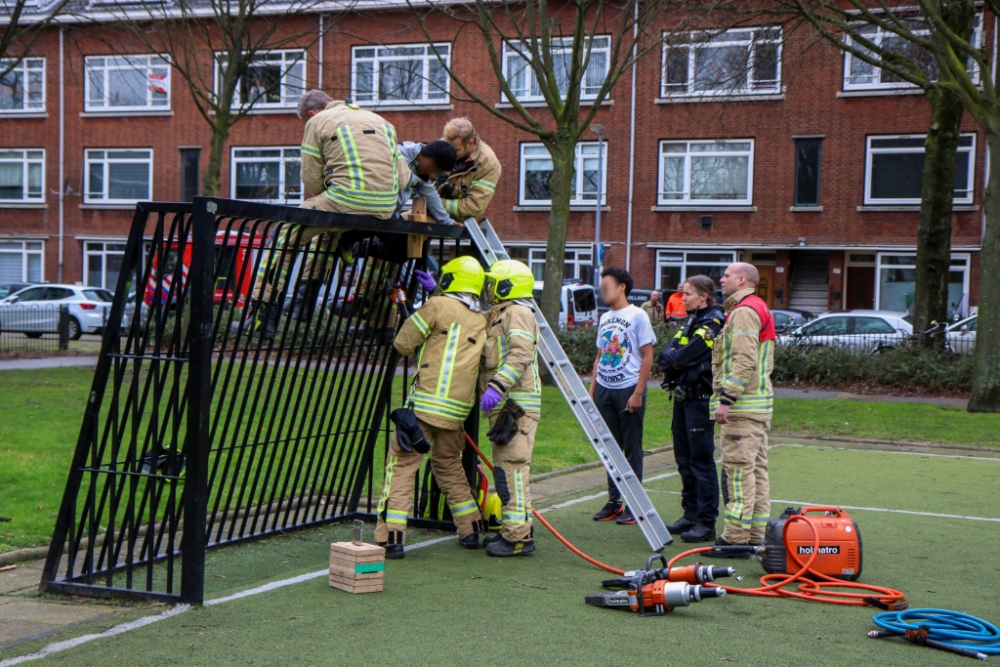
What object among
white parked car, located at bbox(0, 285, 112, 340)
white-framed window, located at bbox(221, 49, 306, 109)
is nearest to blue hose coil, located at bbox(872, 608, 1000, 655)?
white-framed window, located at bbox(221, 49, 306, 109)

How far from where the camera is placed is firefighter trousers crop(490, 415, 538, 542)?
7168mm

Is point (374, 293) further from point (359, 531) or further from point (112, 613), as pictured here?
point (112, 613)

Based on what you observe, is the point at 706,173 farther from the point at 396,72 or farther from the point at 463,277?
the point at 463,277

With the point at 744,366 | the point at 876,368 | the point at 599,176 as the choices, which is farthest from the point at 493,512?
the point at 599,176

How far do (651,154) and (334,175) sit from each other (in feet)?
92.9

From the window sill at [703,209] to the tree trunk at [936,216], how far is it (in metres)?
11.9

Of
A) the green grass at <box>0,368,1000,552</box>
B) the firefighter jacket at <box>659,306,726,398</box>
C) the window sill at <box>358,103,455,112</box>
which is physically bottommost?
the green grass at <box>0,368,1000,552</box>

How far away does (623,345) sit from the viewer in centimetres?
856

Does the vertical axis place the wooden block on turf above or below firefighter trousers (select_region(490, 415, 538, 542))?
below

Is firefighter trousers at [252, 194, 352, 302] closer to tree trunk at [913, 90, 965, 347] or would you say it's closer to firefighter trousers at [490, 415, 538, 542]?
firefighter trousers at [490, 415, 538, 542]

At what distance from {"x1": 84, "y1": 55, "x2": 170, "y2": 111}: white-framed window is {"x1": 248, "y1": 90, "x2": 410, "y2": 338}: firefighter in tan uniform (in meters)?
33.8

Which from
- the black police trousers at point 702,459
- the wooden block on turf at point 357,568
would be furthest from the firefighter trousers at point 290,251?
the black police trousers at point 702,459

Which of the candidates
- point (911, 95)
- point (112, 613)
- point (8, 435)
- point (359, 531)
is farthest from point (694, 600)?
point (911, 95)

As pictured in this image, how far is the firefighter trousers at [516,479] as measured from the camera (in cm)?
717
